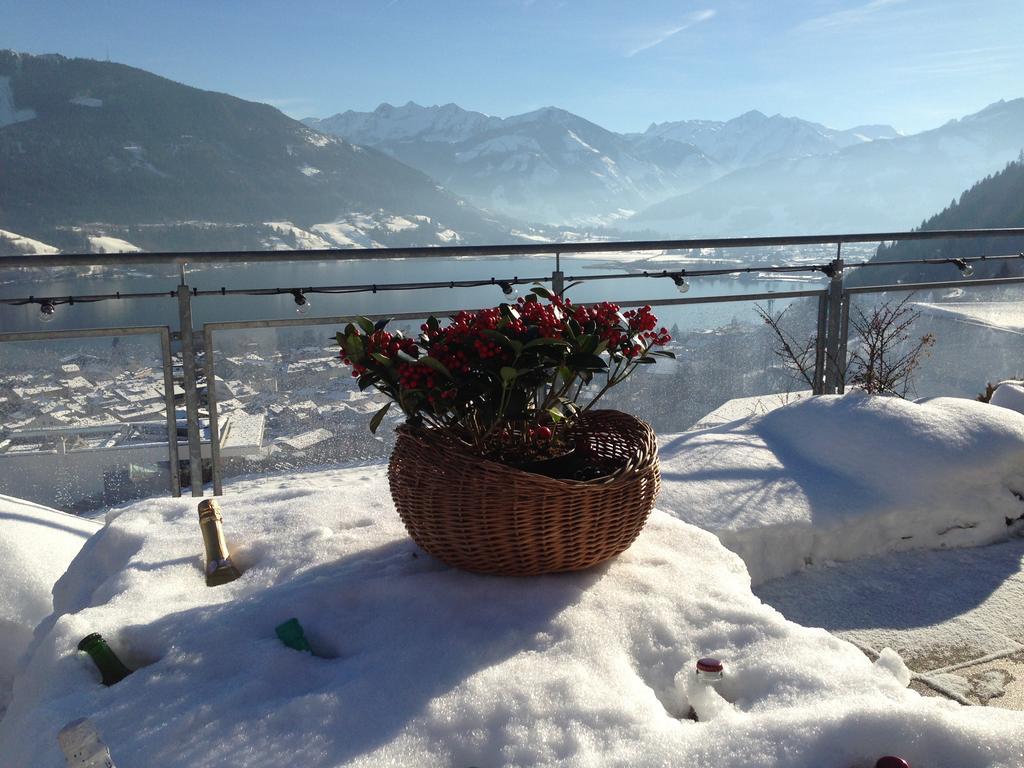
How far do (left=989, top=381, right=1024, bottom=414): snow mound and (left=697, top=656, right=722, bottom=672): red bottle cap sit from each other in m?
2.97

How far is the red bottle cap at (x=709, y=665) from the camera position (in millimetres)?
1227

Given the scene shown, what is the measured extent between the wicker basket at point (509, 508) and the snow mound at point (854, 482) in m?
0.91

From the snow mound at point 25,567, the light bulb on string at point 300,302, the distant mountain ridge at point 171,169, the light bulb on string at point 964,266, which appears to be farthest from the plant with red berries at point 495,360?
the distant mountain ridge at point 171,169

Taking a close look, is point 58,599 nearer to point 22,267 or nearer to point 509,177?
point 22,267

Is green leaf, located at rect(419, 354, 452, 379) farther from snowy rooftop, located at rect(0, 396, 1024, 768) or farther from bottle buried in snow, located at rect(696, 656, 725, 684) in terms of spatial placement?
bottle buried in snow, located at rect(696, 656, 725, 684)

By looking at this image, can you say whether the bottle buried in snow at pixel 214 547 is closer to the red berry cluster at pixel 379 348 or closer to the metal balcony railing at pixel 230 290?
the red berry cluster at pixel 379 348

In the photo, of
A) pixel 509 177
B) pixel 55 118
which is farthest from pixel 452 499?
pixel 509 177

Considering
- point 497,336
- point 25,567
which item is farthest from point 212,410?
point 497,336

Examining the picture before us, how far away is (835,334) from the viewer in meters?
3.99

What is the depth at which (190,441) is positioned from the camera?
2963 mm

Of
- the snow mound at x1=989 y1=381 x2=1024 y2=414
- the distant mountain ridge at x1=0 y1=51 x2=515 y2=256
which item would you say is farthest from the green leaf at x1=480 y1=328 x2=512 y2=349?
the distant mountain ridge at x1=0 y1=51 x2=515 y2=256

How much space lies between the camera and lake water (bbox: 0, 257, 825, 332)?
2.79 metres

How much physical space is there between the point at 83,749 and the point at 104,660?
34 centimetres

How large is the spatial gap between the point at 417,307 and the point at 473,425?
184 cm
